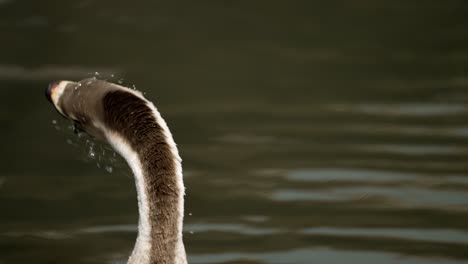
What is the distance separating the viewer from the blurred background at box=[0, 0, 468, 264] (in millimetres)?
7270

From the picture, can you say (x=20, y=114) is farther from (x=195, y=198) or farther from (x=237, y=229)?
(x=237, y=229)

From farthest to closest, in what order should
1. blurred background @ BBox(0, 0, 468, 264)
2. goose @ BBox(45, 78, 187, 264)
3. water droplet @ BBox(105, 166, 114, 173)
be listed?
1. water droplet @ BBox(105, 166, 114, 173)
2. blurred background @ BBox(0, 0, 468, 264)
3. goose @ BBox(45, 78, 187, 264)

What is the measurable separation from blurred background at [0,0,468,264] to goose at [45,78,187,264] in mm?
1393

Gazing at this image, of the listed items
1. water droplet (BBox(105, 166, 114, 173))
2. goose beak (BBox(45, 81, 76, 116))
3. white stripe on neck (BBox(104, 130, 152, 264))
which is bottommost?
white stripe on neck (BBox(104, 130, 152, 264))

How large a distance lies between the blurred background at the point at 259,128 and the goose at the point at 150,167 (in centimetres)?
139

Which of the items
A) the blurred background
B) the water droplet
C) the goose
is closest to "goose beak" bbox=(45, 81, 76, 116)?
the goose

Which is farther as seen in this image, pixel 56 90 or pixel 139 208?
pixel 56 90

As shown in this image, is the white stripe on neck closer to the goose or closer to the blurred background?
the goose

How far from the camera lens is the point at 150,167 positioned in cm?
549

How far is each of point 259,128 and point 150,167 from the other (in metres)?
3.88

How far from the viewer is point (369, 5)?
13203 millimetres

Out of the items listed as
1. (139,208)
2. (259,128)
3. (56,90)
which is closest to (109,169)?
(259,128)

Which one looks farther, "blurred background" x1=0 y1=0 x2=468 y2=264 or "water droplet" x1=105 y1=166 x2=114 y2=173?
Result: "water droplet" x1=105 y1=166 x2=114 y2=173

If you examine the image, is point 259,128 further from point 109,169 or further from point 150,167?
point 150,167
